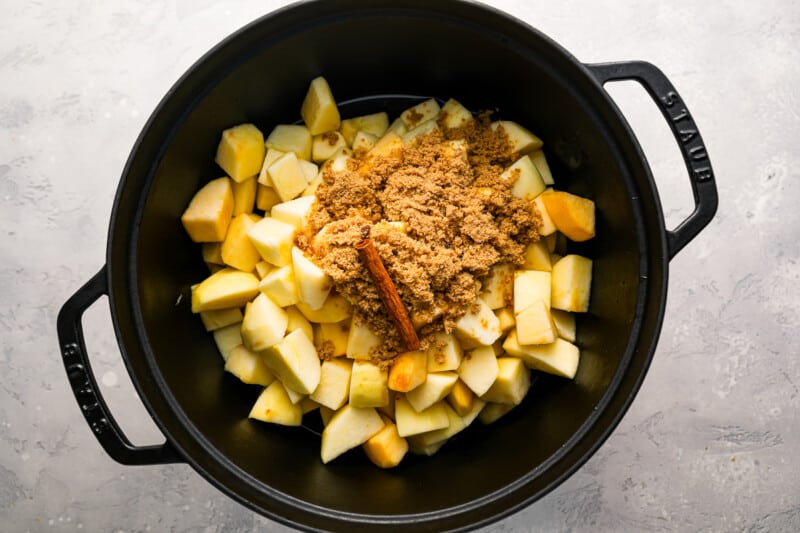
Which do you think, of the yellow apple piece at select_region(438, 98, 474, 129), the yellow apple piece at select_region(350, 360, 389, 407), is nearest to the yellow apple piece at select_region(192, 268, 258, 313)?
the yellow apple piece at select_region(350, 360, 389, 407)

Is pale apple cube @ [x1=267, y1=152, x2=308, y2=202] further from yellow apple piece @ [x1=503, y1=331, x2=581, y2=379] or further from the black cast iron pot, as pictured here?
Result: yellow apple piece @ [x1=503, y1=331, x2=581, y2=379]

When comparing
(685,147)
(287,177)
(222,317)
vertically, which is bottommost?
(222,317)

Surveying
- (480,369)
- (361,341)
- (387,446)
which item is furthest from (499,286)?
(387,446)

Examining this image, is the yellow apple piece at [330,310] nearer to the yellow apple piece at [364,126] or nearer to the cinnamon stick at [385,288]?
the cinnamon stick at [385,288]

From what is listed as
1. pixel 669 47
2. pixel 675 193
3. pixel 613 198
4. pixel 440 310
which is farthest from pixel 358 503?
pixel 669 47

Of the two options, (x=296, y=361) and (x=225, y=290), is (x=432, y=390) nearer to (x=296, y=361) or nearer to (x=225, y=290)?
(x=296, y=361)

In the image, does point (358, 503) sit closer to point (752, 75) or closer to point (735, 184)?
point (735, 184)
